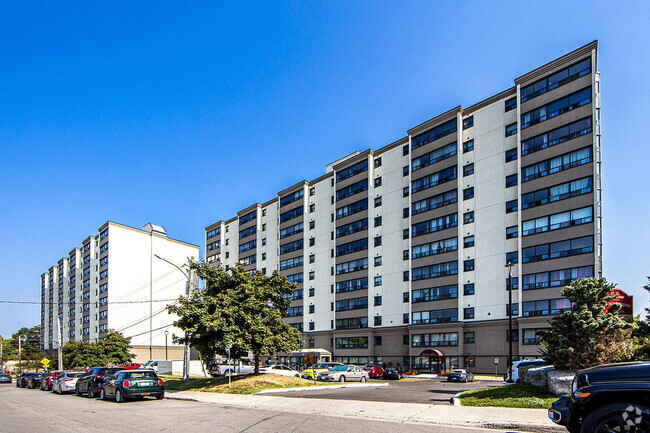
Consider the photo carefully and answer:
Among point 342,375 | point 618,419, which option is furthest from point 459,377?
point 618,419

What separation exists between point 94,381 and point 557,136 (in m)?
47.0

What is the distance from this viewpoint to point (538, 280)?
51156 millimetres

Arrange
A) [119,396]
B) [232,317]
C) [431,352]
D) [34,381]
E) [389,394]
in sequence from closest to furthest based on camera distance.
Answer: [119,396] < [389,394] < [232,317] < [34,381] < [431,352]

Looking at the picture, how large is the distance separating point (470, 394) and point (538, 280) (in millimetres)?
35839

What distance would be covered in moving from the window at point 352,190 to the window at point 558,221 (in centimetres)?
2640

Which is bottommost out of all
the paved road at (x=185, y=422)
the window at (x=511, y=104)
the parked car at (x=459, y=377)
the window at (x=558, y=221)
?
the parked car at (x=459, y=377)

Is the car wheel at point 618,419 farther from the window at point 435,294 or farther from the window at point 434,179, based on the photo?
the window at point 434,179

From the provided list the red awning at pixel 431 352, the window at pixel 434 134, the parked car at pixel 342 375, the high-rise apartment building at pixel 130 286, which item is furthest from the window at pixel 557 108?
the high-rise apartment building at pixel 130 286

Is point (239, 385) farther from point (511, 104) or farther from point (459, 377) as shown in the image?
point (511, 104)

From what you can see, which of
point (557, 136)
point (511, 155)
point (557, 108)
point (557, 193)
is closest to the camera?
point (557, 193)

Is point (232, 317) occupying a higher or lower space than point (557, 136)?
lower

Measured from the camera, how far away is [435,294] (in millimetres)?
61625

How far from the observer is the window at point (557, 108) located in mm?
50250

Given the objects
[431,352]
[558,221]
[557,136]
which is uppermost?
[557,136]
